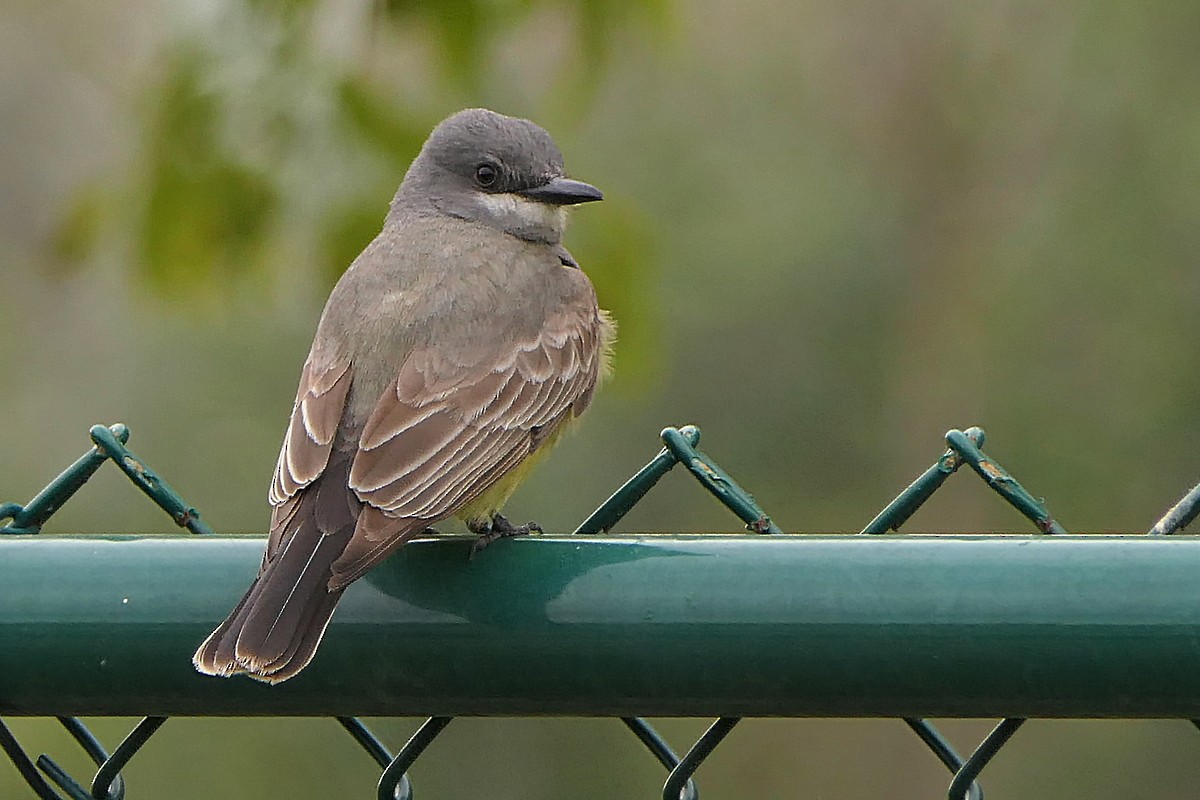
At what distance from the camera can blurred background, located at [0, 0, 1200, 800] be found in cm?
1483

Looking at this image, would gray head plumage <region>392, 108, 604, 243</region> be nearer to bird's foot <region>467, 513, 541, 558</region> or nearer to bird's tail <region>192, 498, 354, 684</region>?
bird's foot <region>467, 513, 541, 558</region>

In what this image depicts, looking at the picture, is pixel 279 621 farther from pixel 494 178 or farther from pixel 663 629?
pixel 494 178

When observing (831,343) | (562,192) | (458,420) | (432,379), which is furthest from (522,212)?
(831,343)

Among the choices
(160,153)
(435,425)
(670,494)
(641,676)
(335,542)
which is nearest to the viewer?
(641,676)

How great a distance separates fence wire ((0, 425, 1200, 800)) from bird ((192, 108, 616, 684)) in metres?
0.28

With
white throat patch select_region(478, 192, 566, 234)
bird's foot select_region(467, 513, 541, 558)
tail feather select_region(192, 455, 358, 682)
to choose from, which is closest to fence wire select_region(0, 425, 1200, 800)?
tail feather select_region(192, 455, 358, 682)

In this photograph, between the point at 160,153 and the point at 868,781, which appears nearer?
the point at 160,153

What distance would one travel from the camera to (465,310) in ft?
13.5

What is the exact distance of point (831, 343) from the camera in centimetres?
1797

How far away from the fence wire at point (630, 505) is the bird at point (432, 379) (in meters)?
0.28

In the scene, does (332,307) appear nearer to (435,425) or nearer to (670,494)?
(435,425)

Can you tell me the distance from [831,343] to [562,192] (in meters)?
13.4

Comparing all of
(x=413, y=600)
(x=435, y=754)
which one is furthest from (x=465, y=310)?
(x=435, y=754)

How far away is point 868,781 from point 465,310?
47.3 ft
